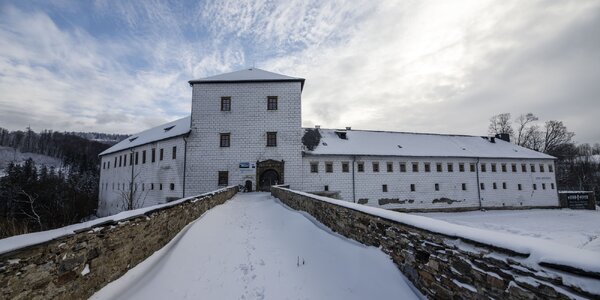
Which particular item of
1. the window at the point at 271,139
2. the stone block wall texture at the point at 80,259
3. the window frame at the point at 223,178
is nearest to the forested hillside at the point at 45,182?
the stone block wall texture at the point at 80,259

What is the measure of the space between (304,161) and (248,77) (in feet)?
31.6

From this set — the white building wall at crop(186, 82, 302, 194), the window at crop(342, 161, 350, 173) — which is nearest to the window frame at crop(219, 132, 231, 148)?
the white building wall at crop(186, 82, 302, 194)

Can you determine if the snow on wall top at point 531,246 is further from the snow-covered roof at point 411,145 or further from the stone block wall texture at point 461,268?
the snow-covered roof at point 411,145

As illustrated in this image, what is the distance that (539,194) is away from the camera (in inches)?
1264

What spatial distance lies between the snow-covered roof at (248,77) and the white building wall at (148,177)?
616cm

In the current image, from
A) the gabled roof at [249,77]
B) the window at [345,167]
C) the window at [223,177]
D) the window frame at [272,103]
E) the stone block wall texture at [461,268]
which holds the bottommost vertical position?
the stone block wall texture at [461,268]

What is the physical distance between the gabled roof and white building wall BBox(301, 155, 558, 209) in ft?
25.3

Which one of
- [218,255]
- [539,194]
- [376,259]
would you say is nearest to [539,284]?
[376,259]

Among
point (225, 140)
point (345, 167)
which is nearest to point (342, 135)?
point (345, 167)

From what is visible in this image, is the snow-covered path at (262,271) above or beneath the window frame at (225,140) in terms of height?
beneath

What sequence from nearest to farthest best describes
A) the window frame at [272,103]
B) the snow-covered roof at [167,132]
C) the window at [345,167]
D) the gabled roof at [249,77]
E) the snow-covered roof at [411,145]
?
1. the gabled roof at [249,77]
2. the window frame at [272,103]
3. the window at [345,167]
4. the snow-covered roof at [411,145]
5. the snow-covered roof at [167,132]

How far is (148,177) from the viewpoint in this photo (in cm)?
2914

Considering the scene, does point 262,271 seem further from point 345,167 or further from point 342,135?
point 342,135

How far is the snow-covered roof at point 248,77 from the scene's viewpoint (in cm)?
2527
